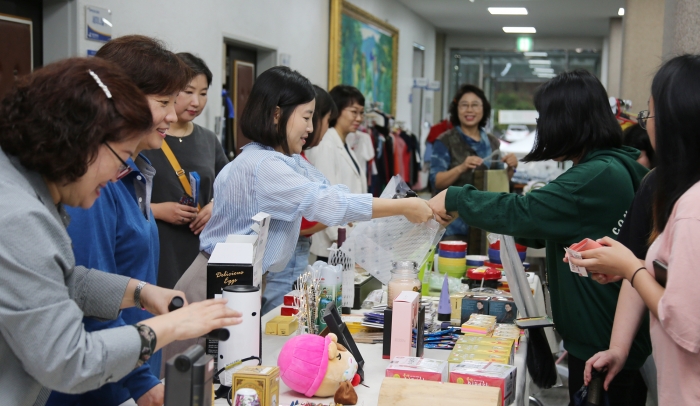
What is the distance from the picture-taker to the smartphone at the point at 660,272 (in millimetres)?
1600

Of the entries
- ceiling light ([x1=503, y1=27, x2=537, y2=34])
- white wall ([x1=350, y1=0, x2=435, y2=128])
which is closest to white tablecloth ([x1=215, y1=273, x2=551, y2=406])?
white wall ([x1=350, y1=0, x2=435, y2=128])

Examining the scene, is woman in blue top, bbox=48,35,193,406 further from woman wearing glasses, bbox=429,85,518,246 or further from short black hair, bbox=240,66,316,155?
woman wearing glasses, bbox=429,85,518,246

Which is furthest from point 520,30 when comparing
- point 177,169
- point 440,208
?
point 440,208

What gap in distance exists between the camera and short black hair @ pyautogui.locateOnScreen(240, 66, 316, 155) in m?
2.44

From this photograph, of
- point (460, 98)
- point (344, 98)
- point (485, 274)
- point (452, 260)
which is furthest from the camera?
point (460, 98)

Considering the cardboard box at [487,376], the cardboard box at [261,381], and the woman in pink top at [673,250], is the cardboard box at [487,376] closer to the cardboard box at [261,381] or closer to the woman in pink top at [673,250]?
the woman in pink top at [673,250]

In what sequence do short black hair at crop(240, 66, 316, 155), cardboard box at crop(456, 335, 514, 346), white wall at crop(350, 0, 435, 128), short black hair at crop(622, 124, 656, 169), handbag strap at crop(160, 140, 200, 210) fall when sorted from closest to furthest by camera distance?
cardboard box at crop(456, 335, 514, 346)
short black hair at crop(240, 66, 316, 155)
handbag strap at crop(160, 140, 200, 210)
short black hair at crop(622, 124, 656, 169)
white wall at crop(350, 0, 435, 128)

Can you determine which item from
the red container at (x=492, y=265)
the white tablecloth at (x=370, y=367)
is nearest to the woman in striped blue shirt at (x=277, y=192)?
the white tablecloth at (x=370, y=367)

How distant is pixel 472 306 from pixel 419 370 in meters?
0.88

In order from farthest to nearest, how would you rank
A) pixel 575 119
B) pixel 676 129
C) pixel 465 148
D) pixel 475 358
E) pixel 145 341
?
pixel 465 148 → pixel 575 119 → pixel 475 358 → pixel 676 129 → pixel 145 341

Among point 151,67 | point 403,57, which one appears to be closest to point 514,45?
point 403,57

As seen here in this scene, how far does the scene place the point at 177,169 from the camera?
3162 millimetres

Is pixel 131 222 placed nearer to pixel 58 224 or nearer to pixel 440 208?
pixel 58 224

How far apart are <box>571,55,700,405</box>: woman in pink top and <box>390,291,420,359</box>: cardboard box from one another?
503 mm
